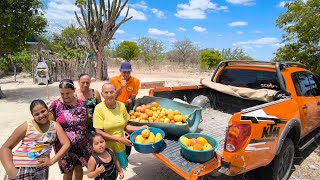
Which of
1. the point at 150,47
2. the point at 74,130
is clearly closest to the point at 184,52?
the point at 150,47

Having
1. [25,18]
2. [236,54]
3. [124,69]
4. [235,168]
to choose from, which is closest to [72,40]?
[25,18]

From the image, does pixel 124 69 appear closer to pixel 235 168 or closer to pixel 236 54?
pixel 235 168

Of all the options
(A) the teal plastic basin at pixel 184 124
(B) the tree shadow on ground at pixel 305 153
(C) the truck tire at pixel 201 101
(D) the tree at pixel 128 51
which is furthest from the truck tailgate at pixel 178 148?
(D) the tree at pixel 128 51

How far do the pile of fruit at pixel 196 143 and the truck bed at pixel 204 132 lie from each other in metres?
0.17

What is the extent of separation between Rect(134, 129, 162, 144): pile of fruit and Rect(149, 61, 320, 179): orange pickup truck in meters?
0.19

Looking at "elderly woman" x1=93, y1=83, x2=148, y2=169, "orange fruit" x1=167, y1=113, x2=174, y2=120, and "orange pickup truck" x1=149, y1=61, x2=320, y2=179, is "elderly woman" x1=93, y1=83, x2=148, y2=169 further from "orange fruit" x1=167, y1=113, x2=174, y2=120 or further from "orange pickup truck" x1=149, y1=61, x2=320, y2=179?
"orange fruit" x1=167, y1=113, x2=174, y2=120

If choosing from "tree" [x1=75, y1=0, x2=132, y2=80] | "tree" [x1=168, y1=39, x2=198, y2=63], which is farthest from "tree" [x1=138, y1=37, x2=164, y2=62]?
"tree" [x1=75, y1=0, x2=132, y2=80]

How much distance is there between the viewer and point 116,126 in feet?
9.28

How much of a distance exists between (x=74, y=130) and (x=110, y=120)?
44 centimetres

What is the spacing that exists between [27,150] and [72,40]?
27.6 meters

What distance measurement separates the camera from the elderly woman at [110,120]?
277cm

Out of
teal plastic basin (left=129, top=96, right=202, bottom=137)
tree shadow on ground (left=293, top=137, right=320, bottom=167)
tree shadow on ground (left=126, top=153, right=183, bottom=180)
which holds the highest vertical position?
teal plastic basin (left=129, top=96, right=202, bottom=137)

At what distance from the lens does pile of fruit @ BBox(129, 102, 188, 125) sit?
3203mm

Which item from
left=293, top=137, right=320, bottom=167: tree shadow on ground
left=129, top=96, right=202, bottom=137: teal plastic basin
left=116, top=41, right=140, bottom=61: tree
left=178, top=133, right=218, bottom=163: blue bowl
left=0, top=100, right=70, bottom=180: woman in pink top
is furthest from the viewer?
left=116, top=41, right=140, bottom=61: tree
